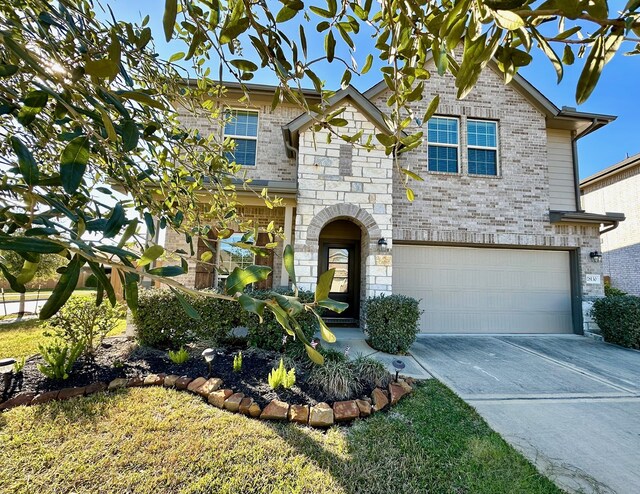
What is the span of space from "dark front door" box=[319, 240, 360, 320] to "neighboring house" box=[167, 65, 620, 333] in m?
0.03

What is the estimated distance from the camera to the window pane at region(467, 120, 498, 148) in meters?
8.44

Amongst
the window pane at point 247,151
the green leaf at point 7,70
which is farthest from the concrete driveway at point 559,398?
the window pane at point 247,151

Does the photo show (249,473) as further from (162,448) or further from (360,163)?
(360,163)

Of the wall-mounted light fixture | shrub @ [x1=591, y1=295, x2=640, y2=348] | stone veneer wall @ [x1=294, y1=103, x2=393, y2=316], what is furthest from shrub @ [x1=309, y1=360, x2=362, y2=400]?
the wall-mounted light fixture

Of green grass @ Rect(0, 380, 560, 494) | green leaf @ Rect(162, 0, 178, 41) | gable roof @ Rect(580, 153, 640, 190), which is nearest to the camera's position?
green leaf @ Rect(162, 0, 178, 41)

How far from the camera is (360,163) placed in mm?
6805

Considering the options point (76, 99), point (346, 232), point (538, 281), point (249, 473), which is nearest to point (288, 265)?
point (76, 99)

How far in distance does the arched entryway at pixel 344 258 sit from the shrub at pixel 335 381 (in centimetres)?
428

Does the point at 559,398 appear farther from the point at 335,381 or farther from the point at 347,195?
the point at 347,195

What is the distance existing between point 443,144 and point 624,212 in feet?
40.5

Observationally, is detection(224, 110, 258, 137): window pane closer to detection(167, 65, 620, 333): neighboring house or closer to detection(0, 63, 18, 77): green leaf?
detection(167, 65, 620, 333): neighboring house

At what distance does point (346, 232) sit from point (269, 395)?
547 cm

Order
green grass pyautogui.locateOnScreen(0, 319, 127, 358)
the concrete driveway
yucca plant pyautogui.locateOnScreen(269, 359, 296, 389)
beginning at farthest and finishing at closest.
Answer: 1. green grass pyautogui.locateOnScreen(0, 319, 127, 358)
2. yucca plant pyautogui.locateOnScreen(269, 359, 296, 389)
3. the concrete driveway

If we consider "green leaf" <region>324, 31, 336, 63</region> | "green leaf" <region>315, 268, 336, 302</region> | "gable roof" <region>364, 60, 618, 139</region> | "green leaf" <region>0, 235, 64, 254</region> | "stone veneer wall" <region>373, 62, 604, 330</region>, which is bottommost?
"green leaf" <region>315, 268, 336, 302</region>
